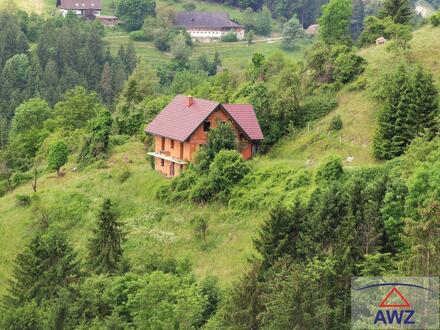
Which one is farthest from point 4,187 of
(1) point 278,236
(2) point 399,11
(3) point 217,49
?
A: (3) point 217,49

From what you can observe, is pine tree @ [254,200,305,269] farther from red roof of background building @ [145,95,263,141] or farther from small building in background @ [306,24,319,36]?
small building in background @ [306,24,319,36]

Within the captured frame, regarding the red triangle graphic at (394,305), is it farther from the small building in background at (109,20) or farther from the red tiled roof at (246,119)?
the small building in background at (109,20)

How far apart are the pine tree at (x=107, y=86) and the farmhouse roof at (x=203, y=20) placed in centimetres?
2547

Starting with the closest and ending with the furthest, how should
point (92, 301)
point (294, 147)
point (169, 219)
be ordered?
1. point (92, 301)
2. point (169, 219)
3. point (294, 147)

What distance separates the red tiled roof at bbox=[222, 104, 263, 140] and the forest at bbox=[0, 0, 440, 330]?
1.38 m

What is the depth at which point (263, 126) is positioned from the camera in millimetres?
50031

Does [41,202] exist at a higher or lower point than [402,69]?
lower

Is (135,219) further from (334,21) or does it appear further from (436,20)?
(436,20)

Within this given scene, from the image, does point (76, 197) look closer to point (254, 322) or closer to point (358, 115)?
point (358, 115)

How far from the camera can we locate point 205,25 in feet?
475

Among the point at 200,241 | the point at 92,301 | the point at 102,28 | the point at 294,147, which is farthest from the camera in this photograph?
the point at 102,28

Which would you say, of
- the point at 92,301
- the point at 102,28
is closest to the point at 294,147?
the point at 92,301

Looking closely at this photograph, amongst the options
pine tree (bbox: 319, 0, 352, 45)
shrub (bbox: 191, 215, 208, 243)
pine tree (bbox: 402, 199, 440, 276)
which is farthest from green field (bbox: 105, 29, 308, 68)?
pine tree (bbox: 402, 199, 440, 276)

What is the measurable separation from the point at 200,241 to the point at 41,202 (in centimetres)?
1227
